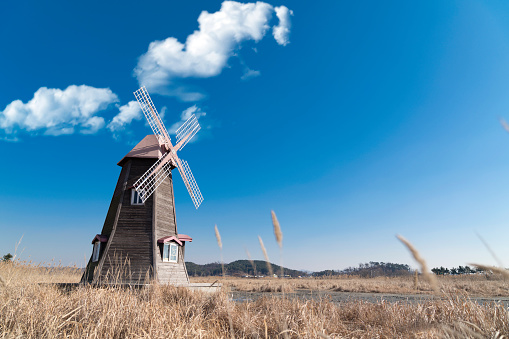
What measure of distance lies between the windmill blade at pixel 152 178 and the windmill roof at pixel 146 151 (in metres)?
0.49

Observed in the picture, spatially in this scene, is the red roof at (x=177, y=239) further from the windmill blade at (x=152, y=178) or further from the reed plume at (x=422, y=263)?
the reed plume at (x=422, y=263)

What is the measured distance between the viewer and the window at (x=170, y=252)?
51.5ft

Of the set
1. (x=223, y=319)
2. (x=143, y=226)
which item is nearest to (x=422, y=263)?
(x=223, y=319)

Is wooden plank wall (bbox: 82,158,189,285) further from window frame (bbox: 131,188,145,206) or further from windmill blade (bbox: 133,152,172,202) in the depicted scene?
windmill blade (bbox: 133,152,172,202)

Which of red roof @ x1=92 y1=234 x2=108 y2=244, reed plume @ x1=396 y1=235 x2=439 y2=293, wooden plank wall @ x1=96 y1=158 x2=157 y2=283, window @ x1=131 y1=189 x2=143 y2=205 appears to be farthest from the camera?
window @ x1=131 y1=189 x2=143 y2=205

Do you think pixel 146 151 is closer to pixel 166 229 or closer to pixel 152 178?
pixel 152 178

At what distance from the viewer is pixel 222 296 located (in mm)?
7461

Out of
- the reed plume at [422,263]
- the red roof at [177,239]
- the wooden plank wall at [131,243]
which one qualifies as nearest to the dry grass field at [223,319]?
the reed plume at [422,263]

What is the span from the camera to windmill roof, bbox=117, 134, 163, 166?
1723 centimetres

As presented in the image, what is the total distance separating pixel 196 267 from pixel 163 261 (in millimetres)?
60535

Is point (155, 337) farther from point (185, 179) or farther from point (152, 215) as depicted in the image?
point (185, 179)

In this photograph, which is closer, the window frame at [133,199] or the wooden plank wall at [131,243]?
the wooden plank wall at [131,243]

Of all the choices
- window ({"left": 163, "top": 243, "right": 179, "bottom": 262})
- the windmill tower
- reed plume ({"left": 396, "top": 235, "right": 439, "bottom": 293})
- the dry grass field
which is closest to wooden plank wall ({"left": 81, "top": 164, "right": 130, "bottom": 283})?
the windmill tower

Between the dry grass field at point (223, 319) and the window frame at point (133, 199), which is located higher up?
the window frame at point (133, 199)
